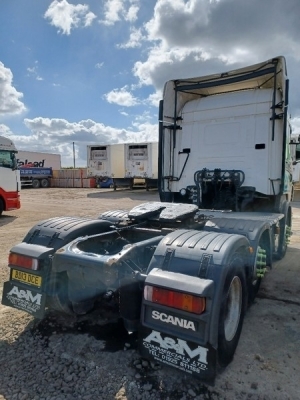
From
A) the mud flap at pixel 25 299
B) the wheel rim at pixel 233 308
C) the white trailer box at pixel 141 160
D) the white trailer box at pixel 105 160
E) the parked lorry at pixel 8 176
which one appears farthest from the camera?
the white trailer box at pixel 105 160

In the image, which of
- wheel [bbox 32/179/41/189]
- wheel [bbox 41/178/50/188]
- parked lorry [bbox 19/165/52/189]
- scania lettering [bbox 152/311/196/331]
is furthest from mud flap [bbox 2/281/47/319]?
wheel [bbox 41/178/50/188]

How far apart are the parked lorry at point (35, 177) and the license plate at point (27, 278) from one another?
3008 centimetres

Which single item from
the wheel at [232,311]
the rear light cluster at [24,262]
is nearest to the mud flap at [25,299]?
the rear light cluster at [24,262]

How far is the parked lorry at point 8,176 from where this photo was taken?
33.3ft

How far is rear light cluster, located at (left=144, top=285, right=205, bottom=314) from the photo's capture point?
201 cm

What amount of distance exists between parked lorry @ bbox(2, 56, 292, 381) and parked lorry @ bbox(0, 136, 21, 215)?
698 cm

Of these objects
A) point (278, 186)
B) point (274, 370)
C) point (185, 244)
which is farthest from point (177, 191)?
point (274, 370)

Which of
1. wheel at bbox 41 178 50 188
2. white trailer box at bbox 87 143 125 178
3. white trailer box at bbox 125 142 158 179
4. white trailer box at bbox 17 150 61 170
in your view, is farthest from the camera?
white trailer box at bbox 17 150 61 170

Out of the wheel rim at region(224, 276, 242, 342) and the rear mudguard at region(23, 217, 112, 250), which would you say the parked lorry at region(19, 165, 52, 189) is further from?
the wheel rim at region(224, 276, 242, 342)

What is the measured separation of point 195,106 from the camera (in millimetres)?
5492

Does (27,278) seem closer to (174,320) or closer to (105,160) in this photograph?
(174,320)

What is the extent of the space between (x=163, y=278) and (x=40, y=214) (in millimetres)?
10721

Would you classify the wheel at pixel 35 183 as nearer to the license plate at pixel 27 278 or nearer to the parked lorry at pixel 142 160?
the parked lorry at pixel 142 160

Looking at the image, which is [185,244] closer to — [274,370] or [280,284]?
[274,370]
